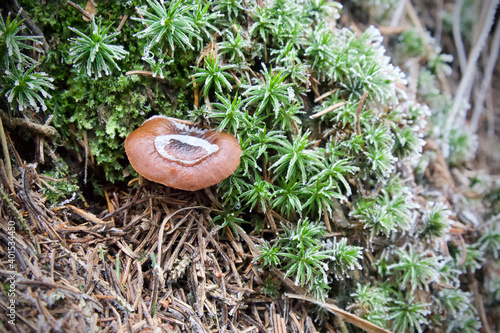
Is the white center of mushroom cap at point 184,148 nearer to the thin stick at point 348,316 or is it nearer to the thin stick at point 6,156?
the thin stick at point 6,156

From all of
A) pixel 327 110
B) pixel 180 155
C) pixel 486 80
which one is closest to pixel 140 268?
pixel 180 155

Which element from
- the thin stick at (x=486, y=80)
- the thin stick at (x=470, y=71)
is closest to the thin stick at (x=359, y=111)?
the thin stick at (x=470, y=71)

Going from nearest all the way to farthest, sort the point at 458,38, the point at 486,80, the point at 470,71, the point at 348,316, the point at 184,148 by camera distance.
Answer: the point at 184,148, the point at 348,316, the point at 470,71, the point at 458,38, the point at 486,80

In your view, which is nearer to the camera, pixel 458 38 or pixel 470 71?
pixel 470 71

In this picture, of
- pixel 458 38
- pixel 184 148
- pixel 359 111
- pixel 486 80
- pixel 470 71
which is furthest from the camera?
pixel 486 80

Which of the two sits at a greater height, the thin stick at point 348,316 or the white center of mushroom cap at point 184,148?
the white center of mushroom cap at point 184,148

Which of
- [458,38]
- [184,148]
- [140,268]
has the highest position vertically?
[458,38]

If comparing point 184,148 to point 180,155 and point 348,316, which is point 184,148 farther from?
point 348,316

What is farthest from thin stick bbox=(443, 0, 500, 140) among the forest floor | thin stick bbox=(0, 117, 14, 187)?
thin stick bbox=(0, 117, 14, 187)
